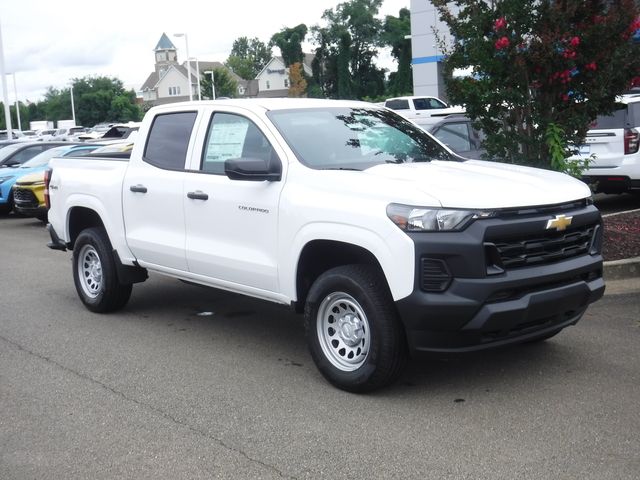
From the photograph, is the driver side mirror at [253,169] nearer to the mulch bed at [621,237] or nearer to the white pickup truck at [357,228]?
the white pickup truck at [357,228]

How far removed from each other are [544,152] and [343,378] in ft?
15.8

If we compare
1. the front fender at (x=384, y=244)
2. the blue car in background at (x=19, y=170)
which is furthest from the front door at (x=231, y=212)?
the blue car in background at (x=19, y=170)

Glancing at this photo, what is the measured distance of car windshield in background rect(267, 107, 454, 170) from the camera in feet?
19.1

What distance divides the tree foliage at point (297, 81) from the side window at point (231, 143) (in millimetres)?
73311

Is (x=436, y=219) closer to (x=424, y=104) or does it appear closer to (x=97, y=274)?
(x=97, y=274)

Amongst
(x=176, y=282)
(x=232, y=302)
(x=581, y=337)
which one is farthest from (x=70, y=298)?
(x=581, y=337)

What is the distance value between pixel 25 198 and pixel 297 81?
6583 centimetres

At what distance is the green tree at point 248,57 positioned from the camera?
125175 millimetres

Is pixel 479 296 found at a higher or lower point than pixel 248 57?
lower

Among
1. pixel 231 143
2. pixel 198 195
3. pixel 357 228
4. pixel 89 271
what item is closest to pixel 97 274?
pixel 89 271

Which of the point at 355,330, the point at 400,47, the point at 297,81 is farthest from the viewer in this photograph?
the point at 297,81

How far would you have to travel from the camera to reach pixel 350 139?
19.9 feet

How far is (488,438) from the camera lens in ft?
14.7

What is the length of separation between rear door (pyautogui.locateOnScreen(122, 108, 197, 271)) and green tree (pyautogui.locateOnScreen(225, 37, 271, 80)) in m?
119
